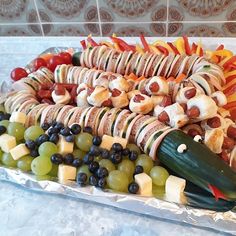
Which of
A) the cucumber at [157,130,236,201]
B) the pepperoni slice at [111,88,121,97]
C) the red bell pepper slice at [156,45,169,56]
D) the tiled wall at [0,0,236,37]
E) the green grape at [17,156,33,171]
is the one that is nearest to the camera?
the cucumber at [157,130,236,201]

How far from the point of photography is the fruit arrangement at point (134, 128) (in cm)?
68

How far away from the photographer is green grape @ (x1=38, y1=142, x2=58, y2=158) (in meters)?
0.72

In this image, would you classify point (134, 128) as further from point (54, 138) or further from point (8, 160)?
point (8, 160)

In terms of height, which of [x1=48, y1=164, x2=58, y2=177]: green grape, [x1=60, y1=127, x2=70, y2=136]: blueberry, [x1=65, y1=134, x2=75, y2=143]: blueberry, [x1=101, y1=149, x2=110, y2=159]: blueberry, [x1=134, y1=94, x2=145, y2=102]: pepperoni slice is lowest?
[x1=48, y1=164, x2=58, y2=177]: green grape

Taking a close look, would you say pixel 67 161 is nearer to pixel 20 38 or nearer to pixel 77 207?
pixel 77 207

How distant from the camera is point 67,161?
71 centimetres

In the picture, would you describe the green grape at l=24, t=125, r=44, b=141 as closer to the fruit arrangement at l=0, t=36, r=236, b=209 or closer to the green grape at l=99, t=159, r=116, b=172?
the fruit arrangement at l=0, t=36, r=236, b=209

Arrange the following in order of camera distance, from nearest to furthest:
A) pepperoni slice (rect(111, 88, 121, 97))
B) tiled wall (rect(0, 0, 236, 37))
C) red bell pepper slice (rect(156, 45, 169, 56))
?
pepperoni slice (rect(111, 88, 121, 97)) < red bell pepper slice (rect(156, 45, 169, 56)) < tiled wall (rect(0, 0, 236, 37))

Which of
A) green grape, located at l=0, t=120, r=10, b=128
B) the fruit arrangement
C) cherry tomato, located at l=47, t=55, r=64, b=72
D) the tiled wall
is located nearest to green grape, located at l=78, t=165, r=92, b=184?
the fruit arrangement

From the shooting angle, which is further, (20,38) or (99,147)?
(20,38)

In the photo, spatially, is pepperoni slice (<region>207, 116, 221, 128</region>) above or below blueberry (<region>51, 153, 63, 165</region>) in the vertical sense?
above

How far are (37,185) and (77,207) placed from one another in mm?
97

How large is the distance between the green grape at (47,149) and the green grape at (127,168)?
0.15 metres

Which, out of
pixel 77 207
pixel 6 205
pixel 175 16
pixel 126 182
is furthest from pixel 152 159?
pixel 175 16
